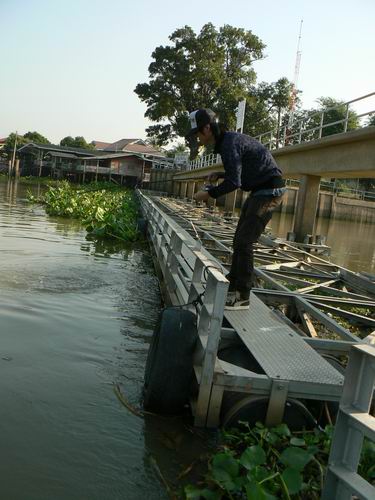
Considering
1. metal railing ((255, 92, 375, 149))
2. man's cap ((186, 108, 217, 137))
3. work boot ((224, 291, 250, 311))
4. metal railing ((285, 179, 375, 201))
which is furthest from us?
metal railing ((285, 179, 375, 201))

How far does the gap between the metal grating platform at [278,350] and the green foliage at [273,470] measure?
1.38 feet

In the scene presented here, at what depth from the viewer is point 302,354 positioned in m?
3.97

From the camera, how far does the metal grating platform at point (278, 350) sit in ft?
11.8

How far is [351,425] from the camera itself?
85.0 inches

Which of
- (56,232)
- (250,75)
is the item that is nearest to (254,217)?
(56,232)

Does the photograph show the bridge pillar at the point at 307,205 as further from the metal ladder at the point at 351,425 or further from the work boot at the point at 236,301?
the metal ladder at the point at 351,425

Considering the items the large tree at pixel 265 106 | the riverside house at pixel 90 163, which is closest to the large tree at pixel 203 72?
the large tree at pixel 265 106

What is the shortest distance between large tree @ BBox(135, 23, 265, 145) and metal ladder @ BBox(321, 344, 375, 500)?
52.5 m

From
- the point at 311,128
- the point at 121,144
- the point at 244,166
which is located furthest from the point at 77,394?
the point at 121,144

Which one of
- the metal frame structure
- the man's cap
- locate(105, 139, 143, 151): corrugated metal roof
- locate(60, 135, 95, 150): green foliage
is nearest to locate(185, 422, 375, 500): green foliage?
the metal frame structure

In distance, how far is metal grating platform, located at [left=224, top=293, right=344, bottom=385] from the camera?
3.60 meters

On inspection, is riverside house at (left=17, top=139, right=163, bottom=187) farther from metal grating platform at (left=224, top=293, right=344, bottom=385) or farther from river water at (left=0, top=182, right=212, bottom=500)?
metal grating platform at (left=224, top=293, right=344, bottom=385)

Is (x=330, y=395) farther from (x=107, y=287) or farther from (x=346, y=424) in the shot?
(x=107, y=287)

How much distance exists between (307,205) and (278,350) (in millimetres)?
14186
